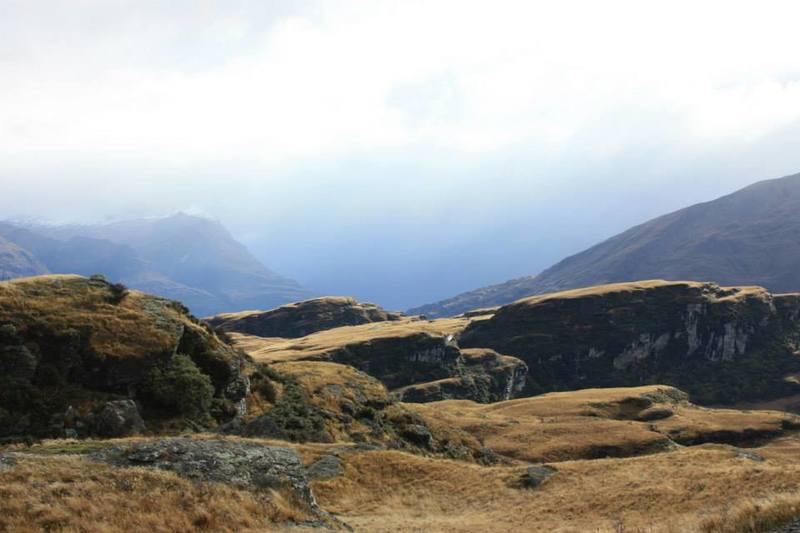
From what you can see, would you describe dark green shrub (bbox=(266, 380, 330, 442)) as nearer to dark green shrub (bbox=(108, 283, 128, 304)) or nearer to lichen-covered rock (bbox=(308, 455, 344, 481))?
lichen-covered rock (bbox=(308, 455, 344, 481))

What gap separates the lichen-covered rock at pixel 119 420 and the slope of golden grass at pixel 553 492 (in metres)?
12.9

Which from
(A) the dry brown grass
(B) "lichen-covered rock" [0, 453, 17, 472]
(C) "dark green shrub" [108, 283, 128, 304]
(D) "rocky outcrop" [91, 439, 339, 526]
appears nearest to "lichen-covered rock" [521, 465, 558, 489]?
(D) "rocky outcrop" [91, 439, 339, 526]

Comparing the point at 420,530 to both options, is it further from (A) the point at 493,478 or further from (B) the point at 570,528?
(A) the point at 493,478

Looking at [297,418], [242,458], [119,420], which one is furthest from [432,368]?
[242,458]

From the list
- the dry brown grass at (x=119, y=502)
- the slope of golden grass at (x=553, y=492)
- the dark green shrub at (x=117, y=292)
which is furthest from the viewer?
the dark green shrub at (x=117, y=292)

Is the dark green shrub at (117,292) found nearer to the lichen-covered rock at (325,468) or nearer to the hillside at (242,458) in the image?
the hillside at (242,458)

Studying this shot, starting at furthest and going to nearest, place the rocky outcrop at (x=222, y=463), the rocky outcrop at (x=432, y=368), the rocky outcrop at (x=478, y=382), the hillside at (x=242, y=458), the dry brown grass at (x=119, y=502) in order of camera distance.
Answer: the rocky outcrop at (x=432, y=368), the rocky outcrop at (x=478, y=382), the rocky outcrop at (x=222, y=463), the hillside at (x=242, y=458), the dry brown grass at (x=119, y=502)

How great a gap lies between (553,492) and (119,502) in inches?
847

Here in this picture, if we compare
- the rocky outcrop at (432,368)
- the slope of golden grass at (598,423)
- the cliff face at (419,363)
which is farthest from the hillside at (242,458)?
the rocky outcrop at (432,368)

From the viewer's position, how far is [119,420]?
3266 cm

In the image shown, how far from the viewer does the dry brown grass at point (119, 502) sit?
16078 mm

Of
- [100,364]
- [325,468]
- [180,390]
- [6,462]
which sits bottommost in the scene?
[325,468]

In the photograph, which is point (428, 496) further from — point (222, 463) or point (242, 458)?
point (222, 463)

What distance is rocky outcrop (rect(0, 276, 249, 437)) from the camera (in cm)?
3228
